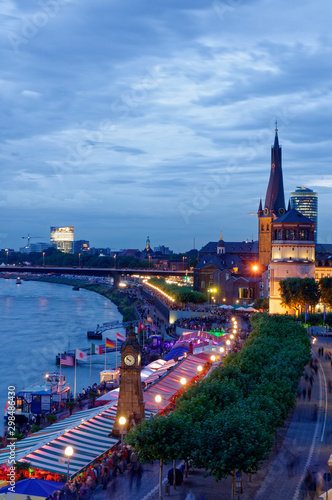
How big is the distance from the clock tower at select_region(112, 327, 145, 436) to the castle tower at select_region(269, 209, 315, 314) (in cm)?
4939

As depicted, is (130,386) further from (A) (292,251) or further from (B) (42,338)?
(A) (292,251)

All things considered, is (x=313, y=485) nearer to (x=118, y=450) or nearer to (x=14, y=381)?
(x=118, y=450)

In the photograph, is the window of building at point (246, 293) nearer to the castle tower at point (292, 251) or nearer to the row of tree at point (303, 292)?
the castle tower at point (292, 251)

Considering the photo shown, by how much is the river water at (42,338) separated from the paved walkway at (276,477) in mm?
15918

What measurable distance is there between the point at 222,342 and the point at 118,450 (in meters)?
24.4

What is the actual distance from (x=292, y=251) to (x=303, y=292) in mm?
8430

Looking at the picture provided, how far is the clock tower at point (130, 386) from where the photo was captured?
901 inches

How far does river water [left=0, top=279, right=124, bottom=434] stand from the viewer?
47.3 m

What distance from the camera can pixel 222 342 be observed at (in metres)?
45.3

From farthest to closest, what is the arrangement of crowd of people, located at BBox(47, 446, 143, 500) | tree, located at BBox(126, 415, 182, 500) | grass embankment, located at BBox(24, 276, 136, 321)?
grass embankment, located at BBox(24, 276, 136, 321)
crowd of people, located at BBox(47, 446, 143, 500)
tree, located at BBox(126, 415, 182, 500)

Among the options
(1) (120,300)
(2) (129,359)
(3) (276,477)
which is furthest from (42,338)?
(1) (120,300)

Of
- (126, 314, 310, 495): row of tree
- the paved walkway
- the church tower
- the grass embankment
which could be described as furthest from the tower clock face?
the church tower

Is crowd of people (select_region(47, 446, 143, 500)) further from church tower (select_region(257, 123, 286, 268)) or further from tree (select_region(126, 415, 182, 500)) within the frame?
church tower (select_region(257, 123, 286, 268))

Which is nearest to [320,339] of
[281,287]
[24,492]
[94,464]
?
[281,287]
